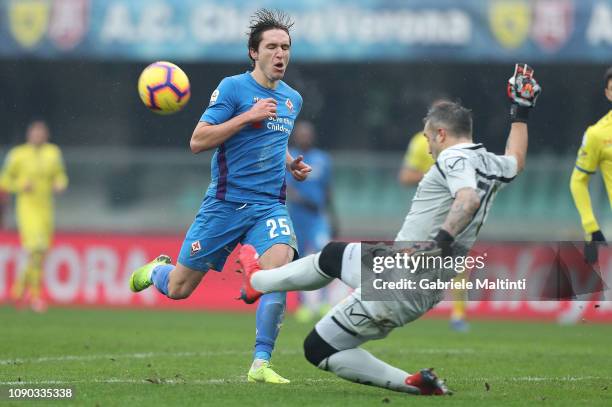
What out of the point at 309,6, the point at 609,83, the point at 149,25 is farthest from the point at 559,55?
the point at 609,83

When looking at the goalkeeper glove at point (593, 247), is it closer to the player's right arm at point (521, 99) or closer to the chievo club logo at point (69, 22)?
the player's right arm at point (521, 99)

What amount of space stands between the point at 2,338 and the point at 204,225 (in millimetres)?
4393

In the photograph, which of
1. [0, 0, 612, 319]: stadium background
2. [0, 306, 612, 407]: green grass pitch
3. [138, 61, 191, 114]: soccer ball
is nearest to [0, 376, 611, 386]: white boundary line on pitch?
[0, 306, 612, 407]: green grass pitch

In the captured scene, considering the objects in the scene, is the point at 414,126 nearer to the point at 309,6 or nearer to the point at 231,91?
the point at 309,6

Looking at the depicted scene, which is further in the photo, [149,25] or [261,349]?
[149,25]

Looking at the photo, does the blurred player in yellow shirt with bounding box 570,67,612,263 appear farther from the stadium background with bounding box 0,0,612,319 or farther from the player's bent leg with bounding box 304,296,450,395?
the stadium background with bounding box 0,0,612,319

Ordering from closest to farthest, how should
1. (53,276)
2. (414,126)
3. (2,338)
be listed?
(2,338) → (53,276) → (414,126)

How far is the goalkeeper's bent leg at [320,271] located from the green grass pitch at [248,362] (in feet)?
2.37

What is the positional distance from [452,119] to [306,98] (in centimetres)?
1612

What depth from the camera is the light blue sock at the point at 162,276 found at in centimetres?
938

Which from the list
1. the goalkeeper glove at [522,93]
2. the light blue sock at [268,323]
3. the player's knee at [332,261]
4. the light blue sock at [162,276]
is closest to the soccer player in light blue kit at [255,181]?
the light blue sock at [268,323]

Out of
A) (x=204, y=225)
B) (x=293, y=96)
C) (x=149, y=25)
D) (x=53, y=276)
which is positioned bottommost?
(x=53, y=276)

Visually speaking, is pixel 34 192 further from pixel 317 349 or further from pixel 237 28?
pixel 317 349

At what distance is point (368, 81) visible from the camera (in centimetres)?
2384
